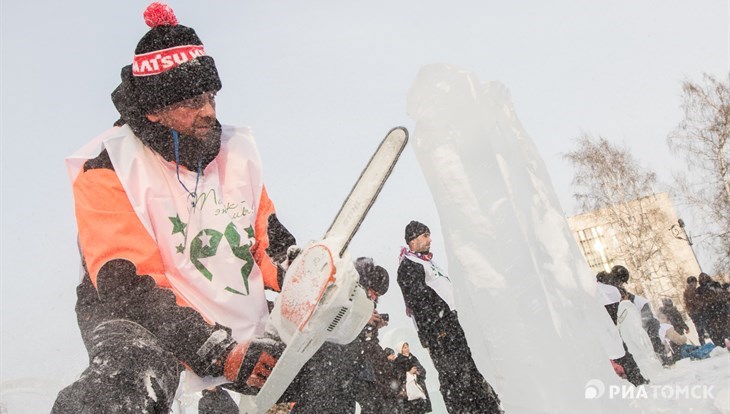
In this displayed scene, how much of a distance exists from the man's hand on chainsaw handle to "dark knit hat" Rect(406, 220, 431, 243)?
2.68 meters

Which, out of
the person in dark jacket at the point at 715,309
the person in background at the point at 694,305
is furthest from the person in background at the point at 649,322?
the person in background at the point at 694,305

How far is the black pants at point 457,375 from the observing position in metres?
3.60

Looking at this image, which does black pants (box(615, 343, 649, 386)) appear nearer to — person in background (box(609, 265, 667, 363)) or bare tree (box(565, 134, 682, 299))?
person in background (box(609, 265, 667, 363))

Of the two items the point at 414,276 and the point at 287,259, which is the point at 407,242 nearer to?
the point at 414,276

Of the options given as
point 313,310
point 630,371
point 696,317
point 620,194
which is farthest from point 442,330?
point 620,194

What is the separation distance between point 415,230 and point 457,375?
3.59ft

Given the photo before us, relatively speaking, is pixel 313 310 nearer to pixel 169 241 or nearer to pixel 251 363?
pixel 251 363

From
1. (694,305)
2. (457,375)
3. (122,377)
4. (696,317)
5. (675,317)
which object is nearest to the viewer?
(122,377)

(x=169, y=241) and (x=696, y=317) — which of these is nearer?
(x=169, y=241)

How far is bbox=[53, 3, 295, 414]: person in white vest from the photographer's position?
1473 millimetres

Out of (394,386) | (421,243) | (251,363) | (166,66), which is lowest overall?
(394,386)

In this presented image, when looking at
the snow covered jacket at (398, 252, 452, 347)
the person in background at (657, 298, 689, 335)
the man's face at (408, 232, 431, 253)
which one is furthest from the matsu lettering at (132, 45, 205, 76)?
the person in background at (657, 298, 689, 335)

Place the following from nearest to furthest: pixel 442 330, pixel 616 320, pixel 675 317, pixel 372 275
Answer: pixel 442 330 < pixel 372 275 < pixel 616 320 < pixel 675 317

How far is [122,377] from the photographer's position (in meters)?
1.37
